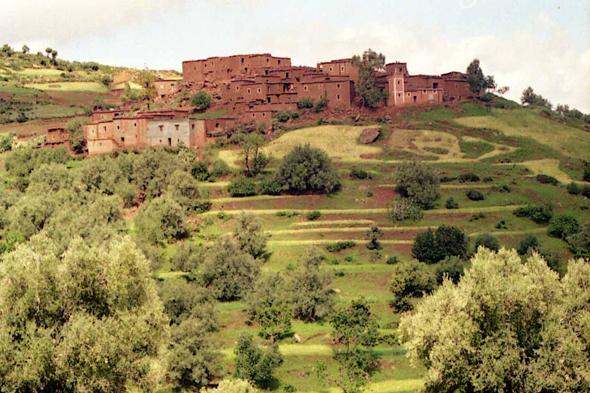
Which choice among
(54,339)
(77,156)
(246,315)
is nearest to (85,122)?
(77,156)

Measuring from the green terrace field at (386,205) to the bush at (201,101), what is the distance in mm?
13288

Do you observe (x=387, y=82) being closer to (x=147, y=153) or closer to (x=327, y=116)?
(x=327, y=116)

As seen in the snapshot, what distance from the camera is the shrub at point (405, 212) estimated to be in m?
65.6

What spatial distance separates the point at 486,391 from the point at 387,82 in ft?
238

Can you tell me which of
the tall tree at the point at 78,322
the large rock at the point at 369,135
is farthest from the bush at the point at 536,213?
the tall tree at the point at 78,322

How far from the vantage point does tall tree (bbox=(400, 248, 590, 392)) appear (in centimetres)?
2778

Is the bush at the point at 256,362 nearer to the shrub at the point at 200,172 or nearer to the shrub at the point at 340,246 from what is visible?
the shrub at the point at 340,246

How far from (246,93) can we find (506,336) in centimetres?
6850

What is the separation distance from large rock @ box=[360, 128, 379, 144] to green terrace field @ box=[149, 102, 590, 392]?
2.71 feet

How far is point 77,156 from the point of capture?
85062 millimetres

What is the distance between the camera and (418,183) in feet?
228

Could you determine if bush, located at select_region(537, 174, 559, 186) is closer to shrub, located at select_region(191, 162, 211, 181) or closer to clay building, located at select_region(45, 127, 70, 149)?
shrub, located at select_region(191, 162, 211, 181)

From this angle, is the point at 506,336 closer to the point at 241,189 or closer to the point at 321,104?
the point at 241,189

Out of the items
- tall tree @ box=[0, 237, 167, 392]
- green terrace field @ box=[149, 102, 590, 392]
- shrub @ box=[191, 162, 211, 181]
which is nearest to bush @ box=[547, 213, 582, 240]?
green terrace field @ box=[149, 102, 590, 392]
